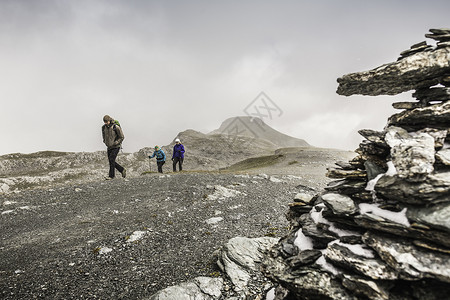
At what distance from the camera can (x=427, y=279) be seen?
3854 mm

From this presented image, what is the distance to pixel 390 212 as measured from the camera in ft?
15.5

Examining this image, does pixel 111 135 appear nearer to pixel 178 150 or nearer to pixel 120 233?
pixel 178 150

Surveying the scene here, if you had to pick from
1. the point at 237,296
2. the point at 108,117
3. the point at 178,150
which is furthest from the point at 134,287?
the point at 178,150

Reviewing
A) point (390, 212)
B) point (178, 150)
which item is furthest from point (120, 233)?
point (178, 150)

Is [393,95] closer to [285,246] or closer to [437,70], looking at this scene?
[437,70]

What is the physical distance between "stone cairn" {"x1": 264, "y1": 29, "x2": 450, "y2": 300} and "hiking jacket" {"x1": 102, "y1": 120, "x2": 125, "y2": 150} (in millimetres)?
16559

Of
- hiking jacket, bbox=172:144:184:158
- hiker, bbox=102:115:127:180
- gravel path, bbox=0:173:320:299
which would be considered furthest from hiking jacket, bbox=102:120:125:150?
hiking jacket, bbox=172:144:184:158

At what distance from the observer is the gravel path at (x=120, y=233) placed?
6.99 metres

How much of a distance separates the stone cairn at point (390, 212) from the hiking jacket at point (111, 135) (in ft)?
54.3

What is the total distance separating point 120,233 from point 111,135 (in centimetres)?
1104

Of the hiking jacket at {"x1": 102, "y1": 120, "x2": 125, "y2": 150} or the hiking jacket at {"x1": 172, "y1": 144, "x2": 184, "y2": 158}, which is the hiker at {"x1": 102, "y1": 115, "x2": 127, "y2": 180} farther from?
the hiking jacket at {"x1": 172, "y1": 144, "x2": 184, "y2": 158}

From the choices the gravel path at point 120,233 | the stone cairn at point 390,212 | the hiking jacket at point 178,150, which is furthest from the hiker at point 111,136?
the stone cairn at point 390,212

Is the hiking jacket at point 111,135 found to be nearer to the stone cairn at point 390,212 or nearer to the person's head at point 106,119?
the person's head at point 106,119

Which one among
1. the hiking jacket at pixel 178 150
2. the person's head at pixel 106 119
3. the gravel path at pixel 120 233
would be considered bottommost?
the gravel path at pixel 120 233
